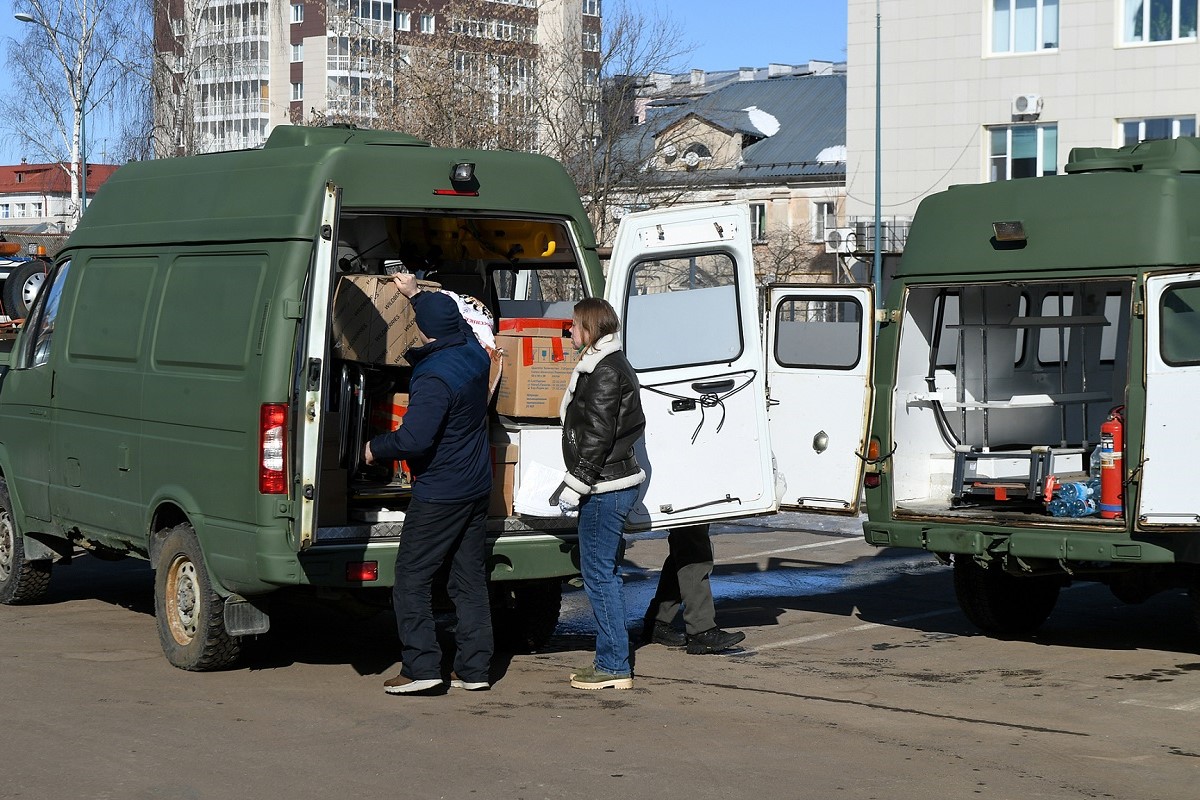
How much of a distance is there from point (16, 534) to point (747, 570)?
220 inches

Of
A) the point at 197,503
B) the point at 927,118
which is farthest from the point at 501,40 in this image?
the point at 197,503

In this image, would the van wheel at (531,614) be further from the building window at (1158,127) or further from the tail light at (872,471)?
the building window at (1158,127)

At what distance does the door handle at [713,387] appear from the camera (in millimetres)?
8992

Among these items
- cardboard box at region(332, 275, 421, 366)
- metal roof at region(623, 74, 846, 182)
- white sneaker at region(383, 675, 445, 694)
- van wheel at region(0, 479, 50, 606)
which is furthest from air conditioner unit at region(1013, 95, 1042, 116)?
white sneaker at region(383, 675, 445, 694)

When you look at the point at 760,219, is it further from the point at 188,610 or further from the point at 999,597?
the point at 188,610

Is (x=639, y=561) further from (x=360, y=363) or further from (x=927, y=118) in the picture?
(x=927, y=118)

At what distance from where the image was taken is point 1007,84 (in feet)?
135

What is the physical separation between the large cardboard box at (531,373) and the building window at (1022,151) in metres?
33.2

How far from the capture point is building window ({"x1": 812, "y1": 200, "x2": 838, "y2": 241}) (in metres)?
62.3

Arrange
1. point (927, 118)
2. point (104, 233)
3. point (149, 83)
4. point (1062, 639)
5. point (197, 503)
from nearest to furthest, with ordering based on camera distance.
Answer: point (197, 503) → point (104, 233) → point (1062, 639) → point (927, 118) → point (149, 83)

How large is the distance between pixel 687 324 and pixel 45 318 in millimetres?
3997

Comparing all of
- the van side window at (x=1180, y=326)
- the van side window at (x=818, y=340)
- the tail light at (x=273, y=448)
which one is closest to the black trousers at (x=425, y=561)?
the tail light at (x=273, y=448)

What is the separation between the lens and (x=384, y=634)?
9.91 metres

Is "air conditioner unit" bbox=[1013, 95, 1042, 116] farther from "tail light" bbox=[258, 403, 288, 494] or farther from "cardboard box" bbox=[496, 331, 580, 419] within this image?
"tail light" bbox=[258, 403, 288, 494]
